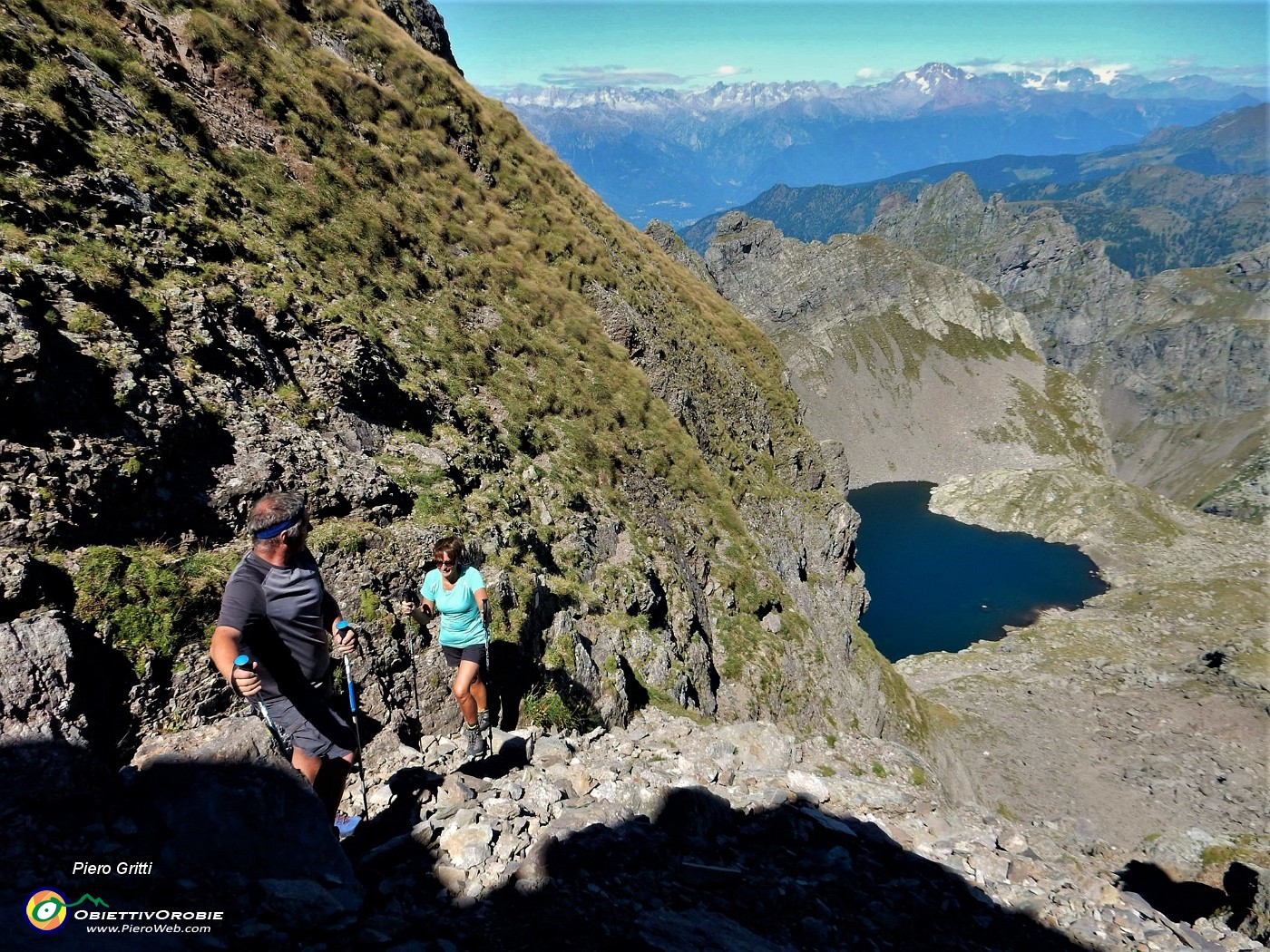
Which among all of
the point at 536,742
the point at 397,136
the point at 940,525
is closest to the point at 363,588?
the point at 536,742

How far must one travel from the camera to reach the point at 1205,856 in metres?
42.3

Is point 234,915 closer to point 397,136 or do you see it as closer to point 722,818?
point 722,818

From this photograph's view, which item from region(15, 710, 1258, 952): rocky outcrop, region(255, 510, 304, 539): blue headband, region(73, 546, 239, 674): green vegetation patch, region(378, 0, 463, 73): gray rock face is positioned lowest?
region(15, 710, 1258, 952): rocky outcrop

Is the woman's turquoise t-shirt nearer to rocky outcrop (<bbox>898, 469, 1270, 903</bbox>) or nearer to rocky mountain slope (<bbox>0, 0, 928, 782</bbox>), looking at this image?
rocky mountain slope (<bbox>0, 0, 928, 782</bbox>)

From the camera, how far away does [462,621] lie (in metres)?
9.16

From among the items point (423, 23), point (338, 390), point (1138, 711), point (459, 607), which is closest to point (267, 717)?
point (459, 607)

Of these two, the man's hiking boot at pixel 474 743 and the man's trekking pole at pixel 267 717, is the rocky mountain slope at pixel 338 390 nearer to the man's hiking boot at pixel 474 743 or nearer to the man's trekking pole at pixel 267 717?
the man's hiking boot at pixel 474 743

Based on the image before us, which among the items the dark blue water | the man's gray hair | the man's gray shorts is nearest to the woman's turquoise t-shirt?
the man's gray shorts

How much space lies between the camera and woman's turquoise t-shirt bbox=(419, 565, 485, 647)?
29.8 ft

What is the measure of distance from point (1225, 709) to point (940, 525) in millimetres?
96745

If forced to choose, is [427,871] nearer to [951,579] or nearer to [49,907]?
[49,907]

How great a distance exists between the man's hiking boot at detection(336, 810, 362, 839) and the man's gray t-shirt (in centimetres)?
176

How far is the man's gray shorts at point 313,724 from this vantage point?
6375 millimetres

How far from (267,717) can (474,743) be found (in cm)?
381
